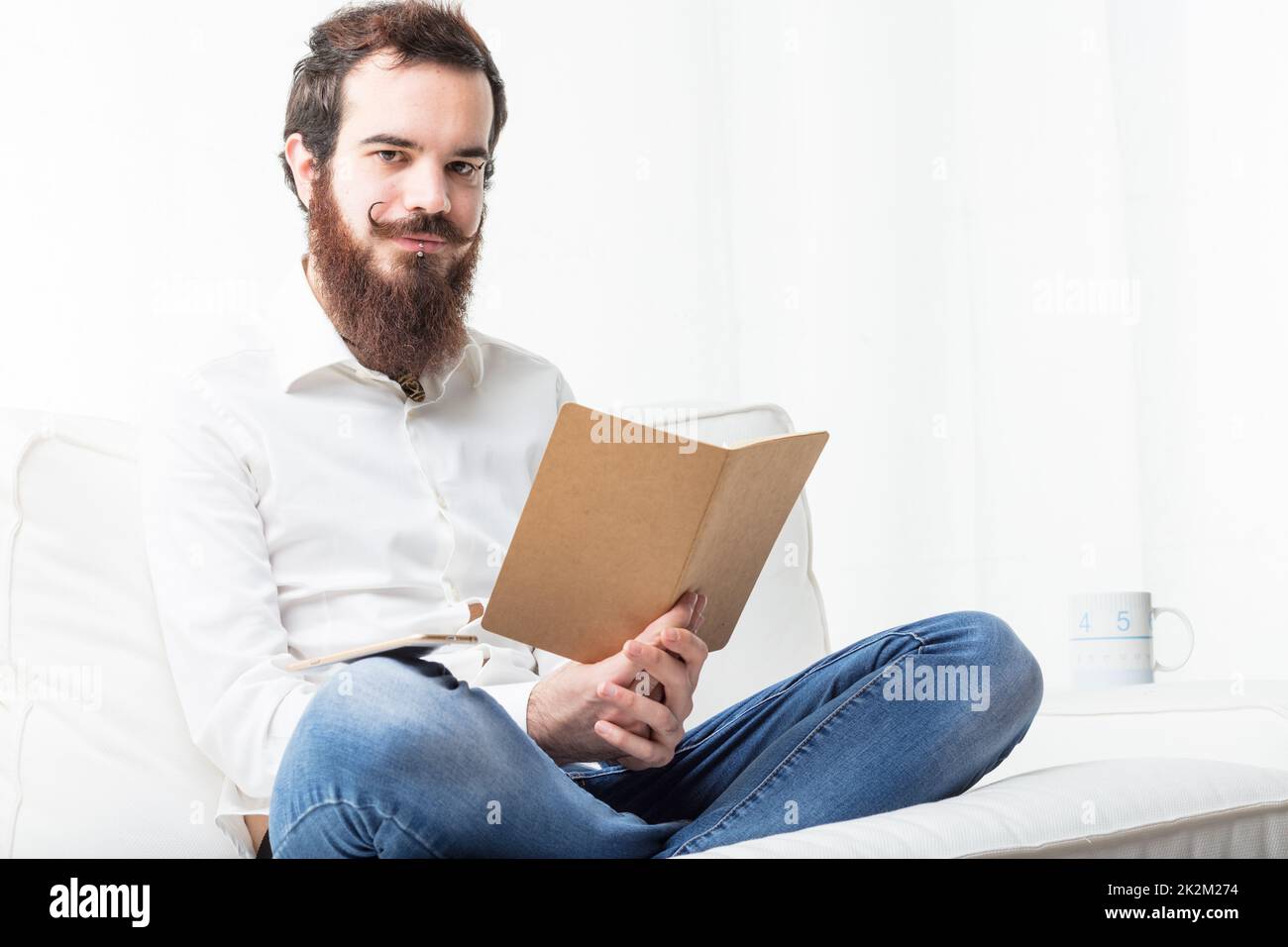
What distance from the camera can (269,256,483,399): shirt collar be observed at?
4.75 feet

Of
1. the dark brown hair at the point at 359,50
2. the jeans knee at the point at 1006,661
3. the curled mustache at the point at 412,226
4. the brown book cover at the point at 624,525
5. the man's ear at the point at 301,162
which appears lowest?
the jeans knee at the point at 1006,661

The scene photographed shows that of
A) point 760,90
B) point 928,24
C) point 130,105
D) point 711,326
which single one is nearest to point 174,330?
point 130,105

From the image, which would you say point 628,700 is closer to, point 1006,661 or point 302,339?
point 1006,661

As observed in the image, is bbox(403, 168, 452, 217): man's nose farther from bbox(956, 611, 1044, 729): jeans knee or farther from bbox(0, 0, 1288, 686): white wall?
bbox(0, 0, 1288, 686): white wall

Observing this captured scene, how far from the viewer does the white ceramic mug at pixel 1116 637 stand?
5.61ft

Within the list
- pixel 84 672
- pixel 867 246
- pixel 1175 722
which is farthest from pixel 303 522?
pixel 867 246

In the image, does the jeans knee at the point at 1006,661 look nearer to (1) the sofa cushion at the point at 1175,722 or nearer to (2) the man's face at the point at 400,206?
(1) the sofa cushion at the point at 1175,722

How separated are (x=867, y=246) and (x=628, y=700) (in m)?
1.75

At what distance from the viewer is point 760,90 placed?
2.86 m

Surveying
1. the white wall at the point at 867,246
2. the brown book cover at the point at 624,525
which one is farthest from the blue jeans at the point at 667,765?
the white wall at the point at 867,246

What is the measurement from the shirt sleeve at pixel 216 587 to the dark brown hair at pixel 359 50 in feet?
1.20

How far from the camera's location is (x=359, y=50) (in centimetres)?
152

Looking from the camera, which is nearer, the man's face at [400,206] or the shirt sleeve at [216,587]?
the shirt sleeve at [216,587]
